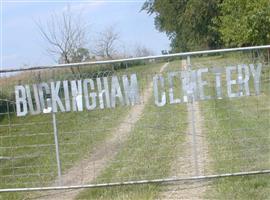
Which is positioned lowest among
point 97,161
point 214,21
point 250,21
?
point 97,161

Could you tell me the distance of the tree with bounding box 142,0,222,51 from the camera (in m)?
51.3

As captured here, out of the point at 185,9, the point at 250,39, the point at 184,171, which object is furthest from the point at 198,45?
the point at 184,171

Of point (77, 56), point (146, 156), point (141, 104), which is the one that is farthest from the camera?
point (77, 56)

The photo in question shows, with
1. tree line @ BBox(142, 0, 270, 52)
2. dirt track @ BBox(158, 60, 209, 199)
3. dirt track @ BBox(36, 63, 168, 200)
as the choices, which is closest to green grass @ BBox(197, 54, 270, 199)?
dirt track @ BBox(158, 60, 209, 199)

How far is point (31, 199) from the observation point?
8.20 meters

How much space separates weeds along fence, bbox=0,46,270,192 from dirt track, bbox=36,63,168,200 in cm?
2

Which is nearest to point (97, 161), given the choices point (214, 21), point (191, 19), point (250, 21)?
point (250, 21)

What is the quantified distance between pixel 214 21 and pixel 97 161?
103 ft

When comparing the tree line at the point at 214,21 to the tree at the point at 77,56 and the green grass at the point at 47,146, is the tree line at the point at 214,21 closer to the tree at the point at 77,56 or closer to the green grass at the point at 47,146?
the tree at the point at 77,56

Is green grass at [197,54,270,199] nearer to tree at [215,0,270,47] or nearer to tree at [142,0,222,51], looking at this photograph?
tree at [215,0,270,47]

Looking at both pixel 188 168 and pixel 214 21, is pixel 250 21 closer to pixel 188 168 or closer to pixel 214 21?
pixel 214 21

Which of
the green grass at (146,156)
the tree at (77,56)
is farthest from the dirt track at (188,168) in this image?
the tree at (77,56)

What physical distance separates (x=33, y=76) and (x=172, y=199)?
3323 millimetres

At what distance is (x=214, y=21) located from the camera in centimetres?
4031
